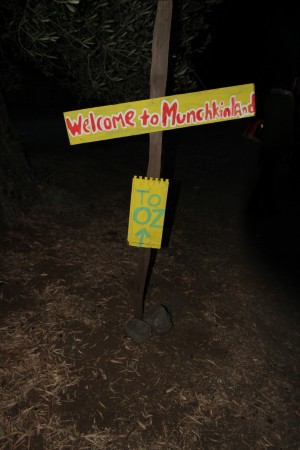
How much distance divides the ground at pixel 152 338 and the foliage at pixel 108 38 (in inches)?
89.1

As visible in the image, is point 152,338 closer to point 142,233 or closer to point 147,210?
point 142,233

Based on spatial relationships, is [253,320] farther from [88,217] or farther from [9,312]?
[88,217]

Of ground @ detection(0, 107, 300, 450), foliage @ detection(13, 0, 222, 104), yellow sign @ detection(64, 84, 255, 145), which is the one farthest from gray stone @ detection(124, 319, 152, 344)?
foliage @ detection(13, 0, 222, 104)

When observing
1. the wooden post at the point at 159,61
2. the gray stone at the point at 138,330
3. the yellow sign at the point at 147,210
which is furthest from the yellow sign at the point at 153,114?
the gray stone at the point at 138,330

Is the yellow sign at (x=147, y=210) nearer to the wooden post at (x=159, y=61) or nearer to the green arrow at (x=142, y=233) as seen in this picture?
the green arrow at (x=142, y=233)

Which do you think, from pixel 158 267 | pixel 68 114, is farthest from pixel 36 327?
pixel 68 114

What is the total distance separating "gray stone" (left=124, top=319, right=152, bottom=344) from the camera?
12.0ft

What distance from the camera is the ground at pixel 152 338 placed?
292 cm

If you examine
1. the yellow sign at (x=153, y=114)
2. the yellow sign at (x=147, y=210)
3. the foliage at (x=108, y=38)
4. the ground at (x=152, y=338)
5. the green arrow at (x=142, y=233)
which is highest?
the foliage at (x=108, y=38)

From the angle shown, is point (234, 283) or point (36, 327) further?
point (234, 283)

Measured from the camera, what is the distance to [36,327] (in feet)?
12.1

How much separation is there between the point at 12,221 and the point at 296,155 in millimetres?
6814

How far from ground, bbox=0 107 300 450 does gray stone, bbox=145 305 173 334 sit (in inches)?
3.5

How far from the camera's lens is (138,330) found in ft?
12.1
